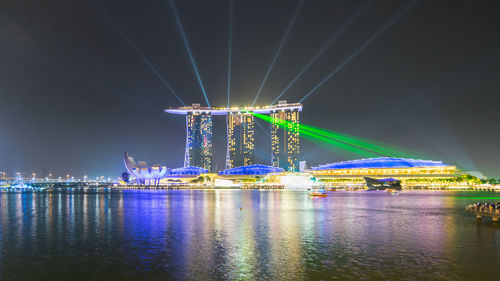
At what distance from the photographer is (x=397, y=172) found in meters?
157

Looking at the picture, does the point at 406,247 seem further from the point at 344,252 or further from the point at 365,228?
the point at 365,228

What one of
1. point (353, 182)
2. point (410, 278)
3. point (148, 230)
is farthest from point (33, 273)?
point (353, 182)

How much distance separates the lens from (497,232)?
2769cm

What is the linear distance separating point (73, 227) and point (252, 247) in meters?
17.1

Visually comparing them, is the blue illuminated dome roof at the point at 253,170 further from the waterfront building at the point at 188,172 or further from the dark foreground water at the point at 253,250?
the dark foreground water at the point at 253,250

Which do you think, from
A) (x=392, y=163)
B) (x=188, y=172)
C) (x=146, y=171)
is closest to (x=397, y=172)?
(x=392, y=163)

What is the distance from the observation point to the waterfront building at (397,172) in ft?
505

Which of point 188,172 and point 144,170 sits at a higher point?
point 144,170

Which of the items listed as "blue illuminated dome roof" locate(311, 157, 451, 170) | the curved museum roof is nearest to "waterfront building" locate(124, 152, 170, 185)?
the curved museum roof

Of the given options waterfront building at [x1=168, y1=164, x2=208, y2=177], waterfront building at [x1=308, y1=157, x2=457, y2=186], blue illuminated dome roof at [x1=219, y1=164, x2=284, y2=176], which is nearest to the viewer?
waterfront building at [x1=308, y1=157, x2=457, y2=186]

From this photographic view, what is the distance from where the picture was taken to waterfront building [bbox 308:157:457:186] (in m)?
154

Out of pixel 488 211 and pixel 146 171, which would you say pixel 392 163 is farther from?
pixel 488 211

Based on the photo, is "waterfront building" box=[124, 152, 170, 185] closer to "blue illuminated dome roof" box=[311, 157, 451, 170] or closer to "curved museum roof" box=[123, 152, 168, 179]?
"curved museum roof" box=[123, 152, 168, 179]

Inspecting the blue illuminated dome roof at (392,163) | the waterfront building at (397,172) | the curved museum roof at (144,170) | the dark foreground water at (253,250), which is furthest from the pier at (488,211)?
the curved museum roof at (144,170)
